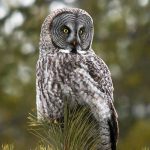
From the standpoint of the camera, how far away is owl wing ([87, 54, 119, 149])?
544 centimetres

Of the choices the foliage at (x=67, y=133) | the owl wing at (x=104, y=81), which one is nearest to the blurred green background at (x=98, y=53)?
the owl wing at (x=104, y=81)

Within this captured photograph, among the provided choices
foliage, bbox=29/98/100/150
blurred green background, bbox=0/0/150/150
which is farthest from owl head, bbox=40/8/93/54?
blurred green background, bbox=0/0/150/150

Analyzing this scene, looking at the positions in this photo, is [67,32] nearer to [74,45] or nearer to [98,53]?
[74,45]

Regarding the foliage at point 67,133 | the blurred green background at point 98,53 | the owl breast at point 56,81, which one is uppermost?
the blurred green background at point 98,53

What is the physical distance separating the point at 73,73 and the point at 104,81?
0.28 meters

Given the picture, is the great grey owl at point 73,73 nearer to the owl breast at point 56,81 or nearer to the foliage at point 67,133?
the owl breast at point 56,81

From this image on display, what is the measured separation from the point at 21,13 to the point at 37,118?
883cm

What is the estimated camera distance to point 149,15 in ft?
44.5

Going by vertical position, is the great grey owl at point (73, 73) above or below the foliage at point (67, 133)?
above

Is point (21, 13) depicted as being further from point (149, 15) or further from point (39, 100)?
point (39, 100)

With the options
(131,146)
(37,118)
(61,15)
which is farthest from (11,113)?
(37,118)

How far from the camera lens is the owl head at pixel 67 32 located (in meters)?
5.59

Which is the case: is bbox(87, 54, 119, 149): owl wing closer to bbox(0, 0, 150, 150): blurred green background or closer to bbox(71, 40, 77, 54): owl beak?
bbox(71, 40, 77, 54): owl beak

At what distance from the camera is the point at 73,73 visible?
531 cm
